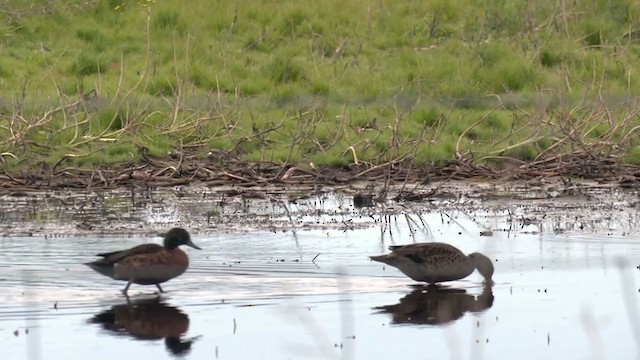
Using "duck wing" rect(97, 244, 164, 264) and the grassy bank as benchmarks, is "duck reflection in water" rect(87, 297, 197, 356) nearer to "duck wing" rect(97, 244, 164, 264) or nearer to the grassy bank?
"duck wing" rect(97, 244, 164, 264)

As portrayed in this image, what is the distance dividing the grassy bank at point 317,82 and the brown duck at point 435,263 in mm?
3874

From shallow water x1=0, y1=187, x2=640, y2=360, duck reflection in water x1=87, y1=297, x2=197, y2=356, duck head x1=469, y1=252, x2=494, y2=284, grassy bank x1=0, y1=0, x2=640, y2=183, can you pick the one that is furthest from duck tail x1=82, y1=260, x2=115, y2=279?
grassy bank x1=0, y1=0, x2=640, y2=183

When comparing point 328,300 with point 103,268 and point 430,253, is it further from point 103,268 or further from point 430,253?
point 103,268

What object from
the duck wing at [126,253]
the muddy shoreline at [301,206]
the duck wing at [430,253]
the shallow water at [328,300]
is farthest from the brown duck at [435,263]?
the muddy shoreline at [301,206]

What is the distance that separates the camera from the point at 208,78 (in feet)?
63.0

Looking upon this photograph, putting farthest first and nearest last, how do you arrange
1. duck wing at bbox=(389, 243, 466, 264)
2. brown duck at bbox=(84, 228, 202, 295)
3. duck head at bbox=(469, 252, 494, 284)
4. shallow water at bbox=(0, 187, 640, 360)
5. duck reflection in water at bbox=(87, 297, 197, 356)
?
duck head at bbox=(469, 252, 494, 284)
duck wing at bbox=(389, 243, 466, 264)
brown duck at bbox=(84, 228, 202, 295)
duck reflection in water at bbox=(87, 297, 197, 356)
shallow water at bbox=(0, 187, 640, 360)

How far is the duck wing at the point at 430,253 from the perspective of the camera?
375 inches

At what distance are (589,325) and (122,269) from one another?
282cm

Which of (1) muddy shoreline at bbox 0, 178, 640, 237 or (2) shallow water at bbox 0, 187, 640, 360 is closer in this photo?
(2) shallow water at bbox 0, 187, 640, 360

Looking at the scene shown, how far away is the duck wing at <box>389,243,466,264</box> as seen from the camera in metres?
9.52

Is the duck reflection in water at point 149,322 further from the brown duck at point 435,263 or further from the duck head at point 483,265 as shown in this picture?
the duck head at point 483,265

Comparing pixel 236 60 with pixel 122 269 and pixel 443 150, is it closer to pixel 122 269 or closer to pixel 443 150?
pixel 443 150

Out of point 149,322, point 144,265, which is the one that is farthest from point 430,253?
point 149,322

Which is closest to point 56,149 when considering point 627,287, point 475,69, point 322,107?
point 322,107
